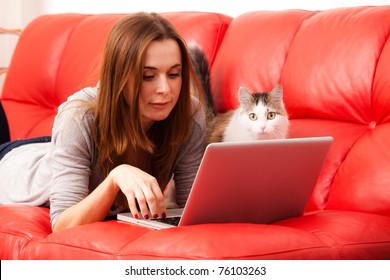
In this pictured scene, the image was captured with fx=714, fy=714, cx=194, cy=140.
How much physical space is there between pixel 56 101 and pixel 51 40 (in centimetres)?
28

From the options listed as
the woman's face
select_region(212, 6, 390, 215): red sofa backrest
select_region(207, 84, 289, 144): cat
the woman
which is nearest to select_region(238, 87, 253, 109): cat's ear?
select_region(207, 84, 289, 144): cat

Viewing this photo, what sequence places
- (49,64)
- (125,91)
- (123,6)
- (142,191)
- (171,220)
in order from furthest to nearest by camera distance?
1. (123,6)
2. (49,64)
3. (125,91)
4. (171,220)
5. (142,191)

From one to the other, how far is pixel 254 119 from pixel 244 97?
98mm

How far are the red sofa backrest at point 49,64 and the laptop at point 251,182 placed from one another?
1035 millimetres

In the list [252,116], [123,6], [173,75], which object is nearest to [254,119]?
[252,116]

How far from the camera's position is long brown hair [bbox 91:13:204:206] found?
5.64ft

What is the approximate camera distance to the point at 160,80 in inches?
68.5

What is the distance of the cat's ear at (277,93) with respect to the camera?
2.11 meters

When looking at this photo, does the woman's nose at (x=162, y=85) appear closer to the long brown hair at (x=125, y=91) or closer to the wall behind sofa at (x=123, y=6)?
the long brown hair at (x=125, y=91)

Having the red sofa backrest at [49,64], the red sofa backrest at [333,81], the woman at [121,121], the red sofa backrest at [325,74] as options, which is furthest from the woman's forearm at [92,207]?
the red sofa backrest at [49,64]

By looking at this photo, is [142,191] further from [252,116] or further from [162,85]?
[252,116]
